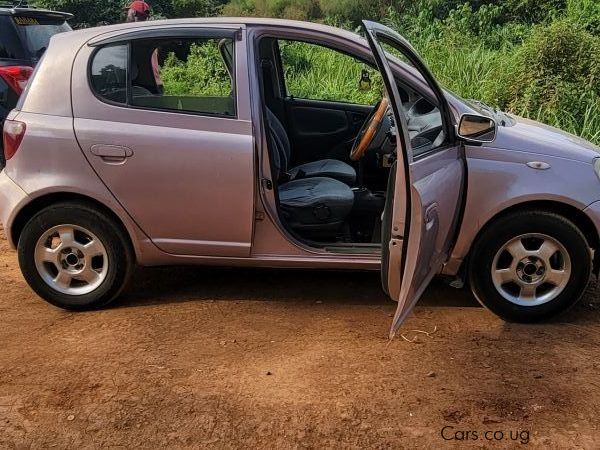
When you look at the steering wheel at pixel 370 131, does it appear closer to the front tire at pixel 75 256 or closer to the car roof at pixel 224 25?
the car roof at pixel 224 25

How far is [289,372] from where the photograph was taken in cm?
348

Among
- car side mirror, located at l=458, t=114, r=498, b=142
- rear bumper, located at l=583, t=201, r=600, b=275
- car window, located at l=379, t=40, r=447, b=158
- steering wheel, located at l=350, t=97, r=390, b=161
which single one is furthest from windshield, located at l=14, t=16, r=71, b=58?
rear bumper, located at l=583, t=201, r=600, b=275

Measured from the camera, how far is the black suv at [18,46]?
680 centimetres

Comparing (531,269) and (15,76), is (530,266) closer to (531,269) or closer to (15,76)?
(531,269)

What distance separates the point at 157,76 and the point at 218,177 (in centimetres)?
77

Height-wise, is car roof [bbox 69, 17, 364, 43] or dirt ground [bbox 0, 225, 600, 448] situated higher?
car roof [bbox 69, 17, 364, 43]

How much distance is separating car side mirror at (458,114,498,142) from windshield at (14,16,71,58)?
488cm

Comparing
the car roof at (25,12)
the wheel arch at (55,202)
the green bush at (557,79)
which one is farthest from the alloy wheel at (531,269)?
the car roof at (25,12)

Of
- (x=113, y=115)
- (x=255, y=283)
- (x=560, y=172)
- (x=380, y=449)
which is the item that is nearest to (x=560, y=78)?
(x=560, y=172)

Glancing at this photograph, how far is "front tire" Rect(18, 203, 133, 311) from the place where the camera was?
13.2 ft

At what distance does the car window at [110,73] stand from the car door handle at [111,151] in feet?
0.94

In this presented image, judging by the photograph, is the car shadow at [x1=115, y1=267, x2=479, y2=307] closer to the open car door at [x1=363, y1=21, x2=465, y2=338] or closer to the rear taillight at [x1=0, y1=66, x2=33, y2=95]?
the open car door at [x1=363, y1=21, x2=465, y2=338]

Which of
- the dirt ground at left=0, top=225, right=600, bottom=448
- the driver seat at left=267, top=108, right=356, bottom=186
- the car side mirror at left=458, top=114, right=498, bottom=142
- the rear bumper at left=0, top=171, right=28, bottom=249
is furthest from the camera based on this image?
the driver seat at left=267, top=108, right=356, bottom=186

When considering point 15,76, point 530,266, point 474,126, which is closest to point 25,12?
point 15,76
